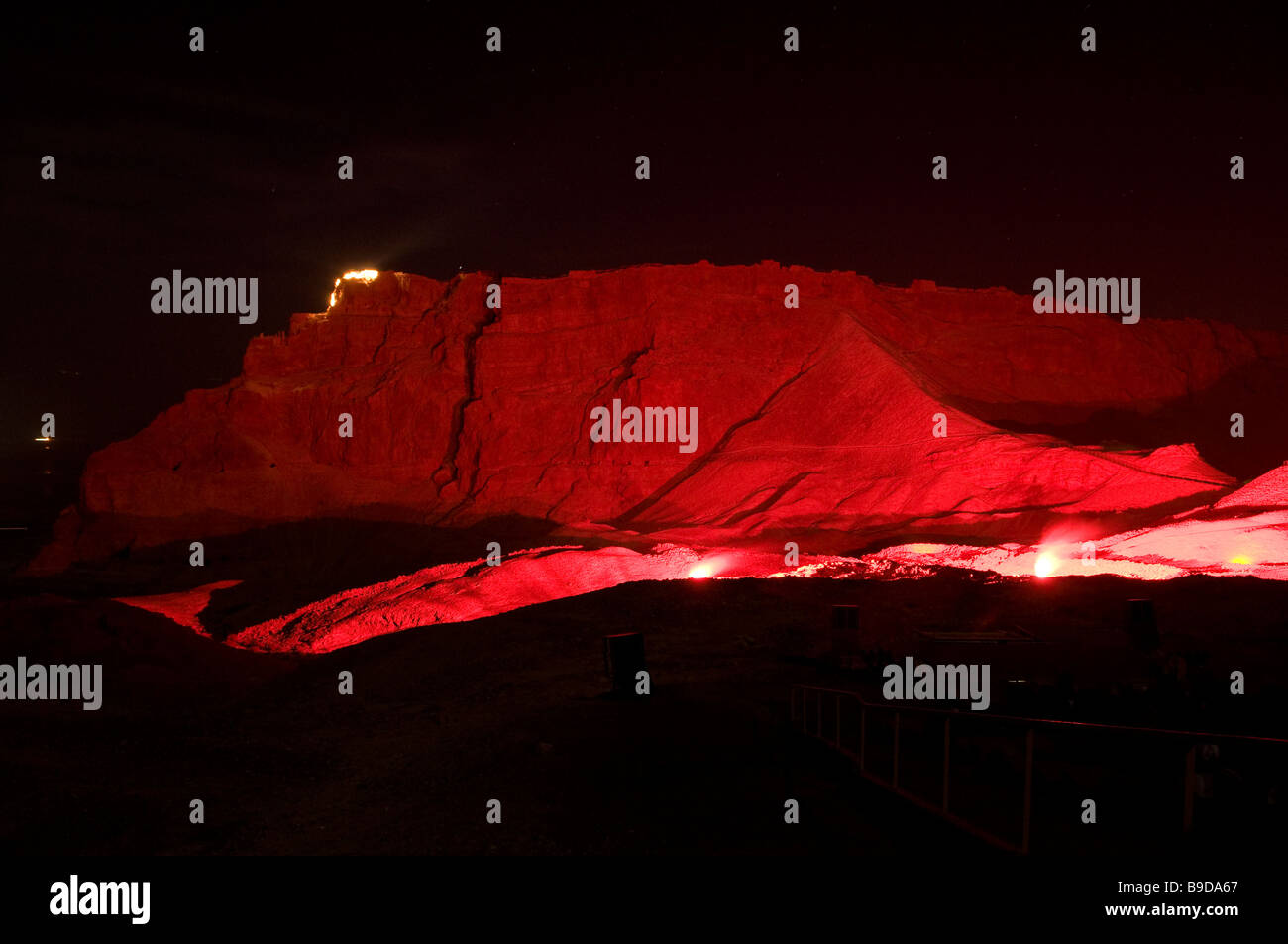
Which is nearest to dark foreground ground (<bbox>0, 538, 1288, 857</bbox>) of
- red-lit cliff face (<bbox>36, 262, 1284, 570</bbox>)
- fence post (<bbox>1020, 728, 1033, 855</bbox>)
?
fence post (<bbox>1020, 728, 1033, 855</bbox>)

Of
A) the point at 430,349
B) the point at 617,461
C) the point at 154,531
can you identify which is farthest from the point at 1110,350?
the point at 154,531

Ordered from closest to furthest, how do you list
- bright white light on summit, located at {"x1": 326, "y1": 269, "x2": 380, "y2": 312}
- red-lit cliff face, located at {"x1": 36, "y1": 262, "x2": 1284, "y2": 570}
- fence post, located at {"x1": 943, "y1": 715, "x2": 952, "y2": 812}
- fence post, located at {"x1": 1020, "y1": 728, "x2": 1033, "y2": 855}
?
fence post, located at {"x1": 1020, "y1": 728, "x2": 1033, "y2": 855}
fence post, located at {"x1": 943, "y1": 715, "x2": 952, "y2": 812}
red-lit cliff face, located at {"x1": 36, "y1": 262, "x2": 1284, "y2": 570}
bright white light on summit, located at {"x1": 326, "y1": 269, "x2": 380, "y2": 312}

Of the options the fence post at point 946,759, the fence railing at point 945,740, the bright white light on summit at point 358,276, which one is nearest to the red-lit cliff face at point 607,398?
the bright white light on summit at point 358,276

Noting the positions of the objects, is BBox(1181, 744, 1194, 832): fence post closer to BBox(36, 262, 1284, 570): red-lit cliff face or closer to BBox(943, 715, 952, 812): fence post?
BBox(943, 715, 952, 812): fence post

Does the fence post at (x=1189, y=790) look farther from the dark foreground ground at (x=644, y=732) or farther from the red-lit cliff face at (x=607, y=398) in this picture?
the red-lit cliff face at (x=607, y=398)

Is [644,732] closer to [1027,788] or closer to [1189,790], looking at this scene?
[1027,788]

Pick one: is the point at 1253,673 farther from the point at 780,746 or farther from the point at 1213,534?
the point at 1213,534

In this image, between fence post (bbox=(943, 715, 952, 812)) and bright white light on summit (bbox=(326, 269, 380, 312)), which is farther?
bright white light on summit (bbox=(326, 269, 380, 312))
